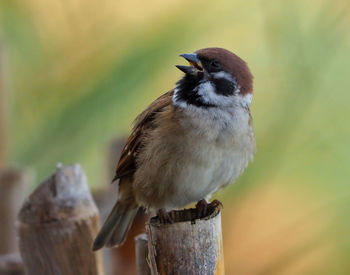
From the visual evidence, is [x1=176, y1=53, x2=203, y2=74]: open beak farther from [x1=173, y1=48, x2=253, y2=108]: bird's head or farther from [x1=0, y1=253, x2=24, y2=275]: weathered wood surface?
[x1=0, y1=253, x2=24, y2=275]: weathered wood surface

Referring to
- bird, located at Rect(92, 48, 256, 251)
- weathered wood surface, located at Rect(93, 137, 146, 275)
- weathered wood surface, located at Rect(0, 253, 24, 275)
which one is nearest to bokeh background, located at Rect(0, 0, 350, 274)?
weathered wood surface, located at Rect(93, 137, 146, 275)

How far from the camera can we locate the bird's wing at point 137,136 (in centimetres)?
280

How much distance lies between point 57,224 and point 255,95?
1.95 meters

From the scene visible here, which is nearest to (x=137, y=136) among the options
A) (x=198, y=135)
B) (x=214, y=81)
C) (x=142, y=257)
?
(x=198, y=135)

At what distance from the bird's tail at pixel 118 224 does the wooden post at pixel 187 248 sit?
0.79 meters

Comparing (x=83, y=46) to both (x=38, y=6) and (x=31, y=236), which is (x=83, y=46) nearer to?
(x=38, y=6)

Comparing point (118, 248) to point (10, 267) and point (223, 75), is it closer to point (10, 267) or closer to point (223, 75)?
point (10, 267)

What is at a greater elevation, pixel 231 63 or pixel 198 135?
pixel 231 63

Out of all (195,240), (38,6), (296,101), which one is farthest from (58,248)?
(38,6)

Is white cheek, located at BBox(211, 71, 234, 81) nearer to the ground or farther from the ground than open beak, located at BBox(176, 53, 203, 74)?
nearer to the ground

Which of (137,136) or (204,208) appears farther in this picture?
(137,136)

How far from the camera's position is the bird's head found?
2.50 meters

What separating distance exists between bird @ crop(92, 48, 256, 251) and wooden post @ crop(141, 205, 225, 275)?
0.43 m

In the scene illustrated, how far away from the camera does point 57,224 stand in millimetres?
2412
